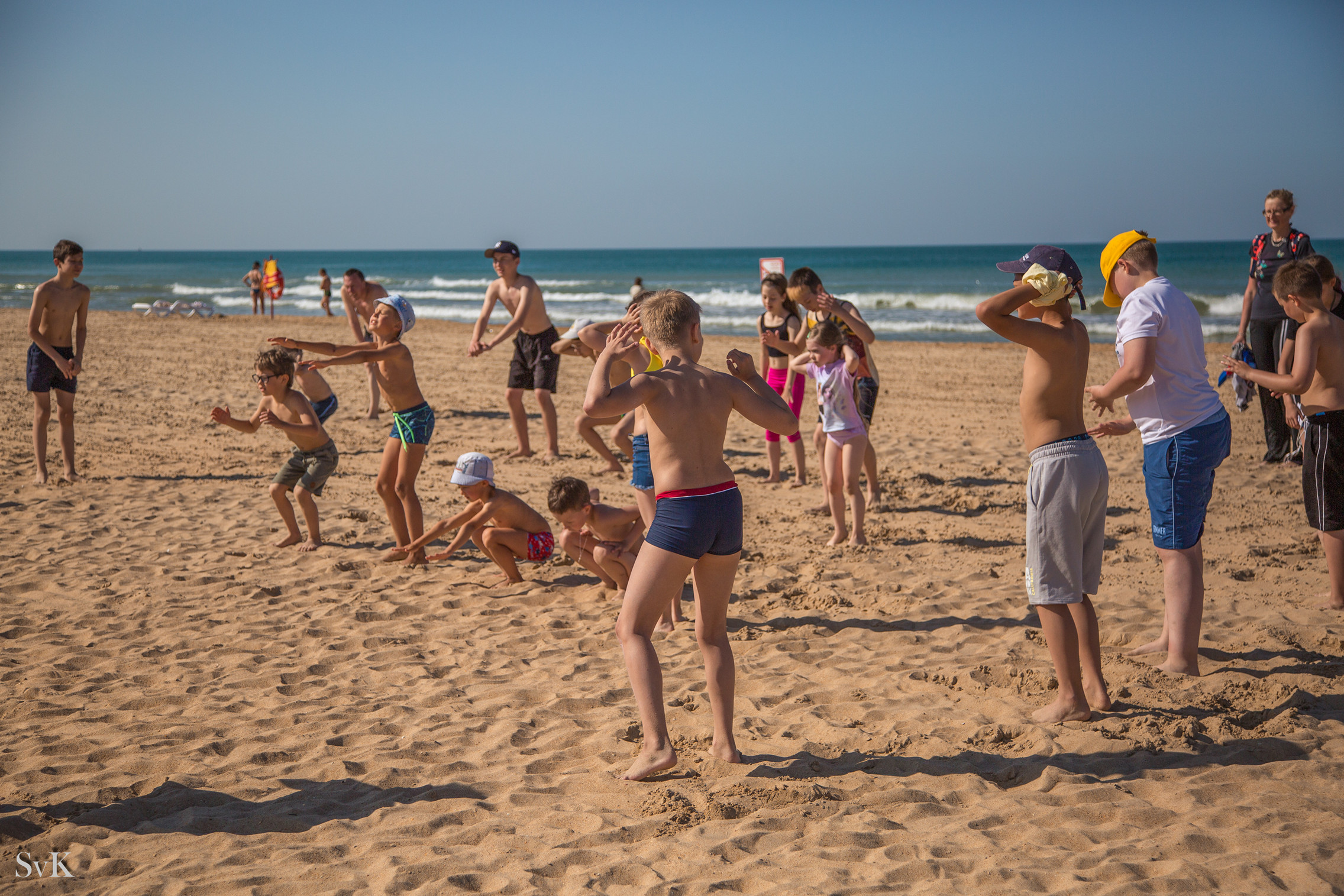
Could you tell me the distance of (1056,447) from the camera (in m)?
3.64

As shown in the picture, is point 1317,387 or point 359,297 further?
point 359,297

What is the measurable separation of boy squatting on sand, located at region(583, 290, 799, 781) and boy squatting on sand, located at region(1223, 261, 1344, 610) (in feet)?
10.0

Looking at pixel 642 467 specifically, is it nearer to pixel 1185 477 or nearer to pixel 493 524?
pixel 493 524

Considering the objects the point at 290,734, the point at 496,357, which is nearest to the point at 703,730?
the point at 290,734

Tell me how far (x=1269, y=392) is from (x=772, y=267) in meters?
4.89

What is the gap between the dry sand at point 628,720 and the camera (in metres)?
2.96

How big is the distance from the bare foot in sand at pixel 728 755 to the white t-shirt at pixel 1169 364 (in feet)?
7.52

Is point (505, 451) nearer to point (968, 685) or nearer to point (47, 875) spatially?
point (968, 685)

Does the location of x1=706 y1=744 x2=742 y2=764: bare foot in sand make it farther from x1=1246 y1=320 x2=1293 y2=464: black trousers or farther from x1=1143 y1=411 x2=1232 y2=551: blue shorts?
x1=1246 y1=320 x2=1293 y2=464: black trousers

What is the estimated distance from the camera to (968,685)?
14.3 ft

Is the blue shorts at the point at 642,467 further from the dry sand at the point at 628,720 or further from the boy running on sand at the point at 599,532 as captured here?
the dry sand at the point at 628,720

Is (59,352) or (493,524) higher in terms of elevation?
(59,352)

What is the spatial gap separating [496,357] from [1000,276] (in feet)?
140

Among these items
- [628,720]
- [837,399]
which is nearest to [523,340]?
[837,399]
